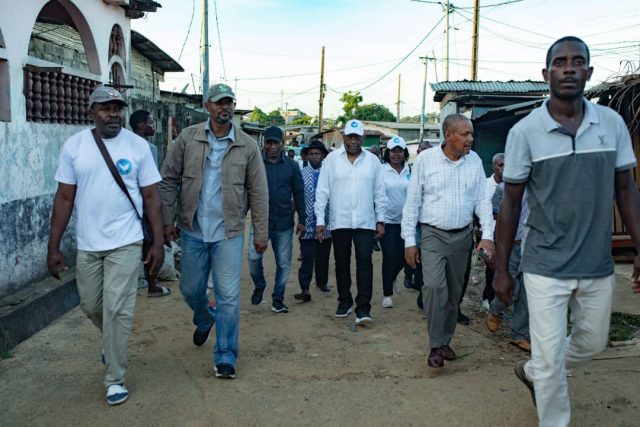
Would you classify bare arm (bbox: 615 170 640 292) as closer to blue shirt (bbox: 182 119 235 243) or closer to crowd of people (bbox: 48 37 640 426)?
crowd of people (bbox: 48 37 640 426)

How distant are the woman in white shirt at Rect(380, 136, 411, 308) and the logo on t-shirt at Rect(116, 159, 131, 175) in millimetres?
2822

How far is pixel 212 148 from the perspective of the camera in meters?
4.51

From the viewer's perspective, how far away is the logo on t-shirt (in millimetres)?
4004

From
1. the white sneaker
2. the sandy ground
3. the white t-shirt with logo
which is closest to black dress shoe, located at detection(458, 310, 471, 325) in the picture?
the sandy ground

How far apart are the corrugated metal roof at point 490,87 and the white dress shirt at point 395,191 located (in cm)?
983

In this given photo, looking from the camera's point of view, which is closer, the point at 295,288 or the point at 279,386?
the point at 279,386

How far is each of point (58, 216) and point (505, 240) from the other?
281 centimetres

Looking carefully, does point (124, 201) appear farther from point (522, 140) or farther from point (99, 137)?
point (522, 140)

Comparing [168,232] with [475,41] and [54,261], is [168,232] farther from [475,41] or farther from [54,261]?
[475,41]

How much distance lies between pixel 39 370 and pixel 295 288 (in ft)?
11.7

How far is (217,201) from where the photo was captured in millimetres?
4508

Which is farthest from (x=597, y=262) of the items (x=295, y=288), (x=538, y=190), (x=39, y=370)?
(x=295, y=288)

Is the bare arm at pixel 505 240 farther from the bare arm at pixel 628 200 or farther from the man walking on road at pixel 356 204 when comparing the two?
the man walking on road at pixel 356 204

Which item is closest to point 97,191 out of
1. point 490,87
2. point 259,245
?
point 259,245
